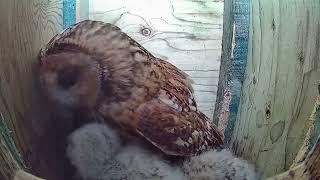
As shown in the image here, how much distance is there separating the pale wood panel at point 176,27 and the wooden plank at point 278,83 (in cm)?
6

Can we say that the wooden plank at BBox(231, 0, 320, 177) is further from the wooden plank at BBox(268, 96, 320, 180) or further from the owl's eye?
the owl's eye

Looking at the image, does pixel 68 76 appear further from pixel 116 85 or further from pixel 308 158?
pixel 308 158

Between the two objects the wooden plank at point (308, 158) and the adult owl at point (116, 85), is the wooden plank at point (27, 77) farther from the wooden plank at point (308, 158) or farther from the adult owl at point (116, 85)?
the wooden plank at point (308, 158)

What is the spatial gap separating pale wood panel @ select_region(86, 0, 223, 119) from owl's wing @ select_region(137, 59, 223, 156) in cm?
2

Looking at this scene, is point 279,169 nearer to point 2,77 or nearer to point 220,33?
point 220,33

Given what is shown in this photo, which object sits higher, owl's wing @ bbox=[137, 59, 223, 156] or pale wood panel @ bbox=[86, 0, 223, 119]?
pale wood panel @ bbox=[86, 0, 223, 119]

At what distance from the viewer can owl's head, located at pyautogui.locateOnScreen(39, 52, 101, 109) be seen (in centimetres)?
72

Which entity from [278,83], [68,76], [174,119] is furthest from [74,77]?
[278,83]

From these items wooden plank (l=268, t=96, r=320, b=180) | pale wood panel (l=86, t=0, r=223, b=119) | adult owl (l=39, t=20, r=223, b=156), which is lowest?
wooden plank (l=268, t=96, r=320, b=180)

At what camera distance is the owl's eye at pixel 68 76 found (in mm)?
718

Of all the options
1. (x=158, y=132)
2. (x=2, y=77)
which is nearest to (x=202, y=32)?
(x=158, y=132)

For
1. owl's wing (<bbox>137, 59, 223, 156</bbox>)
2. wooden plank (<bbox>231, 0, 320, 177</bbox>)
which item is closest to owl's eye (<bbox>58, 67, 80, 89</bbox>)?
owl's wing (<bbox>137, 59, 223, 156</bbox>)

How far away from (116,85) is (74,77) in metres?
0.06

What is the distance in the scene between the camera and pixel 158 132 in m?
0.72
